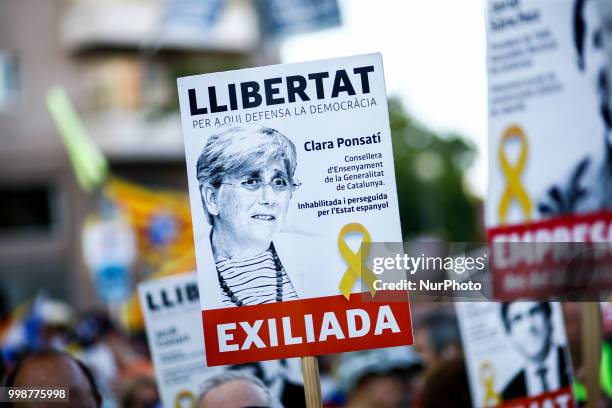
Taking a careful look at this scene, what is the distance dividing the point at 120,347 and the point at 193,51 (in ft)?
76.2

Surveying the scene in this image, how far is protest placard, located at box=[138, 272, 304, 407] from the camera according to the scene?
456cm

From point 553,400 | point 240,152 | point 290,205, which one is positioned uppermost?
point 240,152

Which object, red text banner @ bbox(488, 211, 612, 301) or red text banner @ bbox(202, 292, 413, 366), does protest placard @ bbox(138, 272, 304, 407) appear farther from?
red text banner @ bbox(488, 211, 612, 301)

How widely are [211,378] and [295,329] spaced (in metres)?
0.85

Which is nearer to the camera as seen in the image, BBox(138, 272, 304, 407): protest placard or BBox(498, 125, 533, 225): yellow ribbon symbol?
BBox(498, 125, 533, 225): yellow ribbon symbol

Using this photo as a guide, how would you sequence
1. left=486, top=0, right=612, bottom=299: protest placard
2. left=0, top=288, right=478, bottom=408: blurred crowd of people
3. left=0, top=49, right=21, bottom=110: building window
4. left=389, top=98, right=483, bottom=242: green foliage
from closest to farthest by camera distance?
left=0, top=288, right=478, bottom=408: blurred crowd of people
left=486, top=0, right=612, bottom=299: protest placard
left=0, top=49, right=21, bottom=110: building window
left=389, top=98, right=483, bottom=242: green foliage

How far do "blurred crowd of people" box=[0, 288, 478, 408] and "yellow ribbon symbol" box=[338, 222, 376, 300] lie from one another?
693 millimetres

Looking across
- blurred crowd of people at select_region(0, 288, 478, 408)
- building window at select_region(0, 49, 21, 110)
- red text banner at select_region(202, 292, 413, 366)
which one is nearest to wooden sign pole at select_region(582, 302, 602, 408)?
red text banner at select_region(202, 292, 413, 366)

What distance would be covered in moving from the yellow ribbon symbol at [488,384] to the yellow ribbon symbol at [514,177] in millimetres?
734

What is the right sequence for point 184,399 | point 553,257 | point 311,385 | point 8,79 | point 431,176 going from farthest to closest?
point 431,176, point 8,79, point 184,399, point 553,257, point 311,385

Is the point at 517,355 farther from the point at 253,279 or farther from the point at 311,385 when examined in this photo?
the point at 253,279

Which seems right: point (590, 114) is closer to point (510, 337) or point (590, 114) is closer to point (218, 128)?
point (510, 337)

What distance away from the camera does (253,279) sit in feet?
10.8

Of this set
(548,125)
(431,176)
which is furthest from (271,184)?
(431,176)
